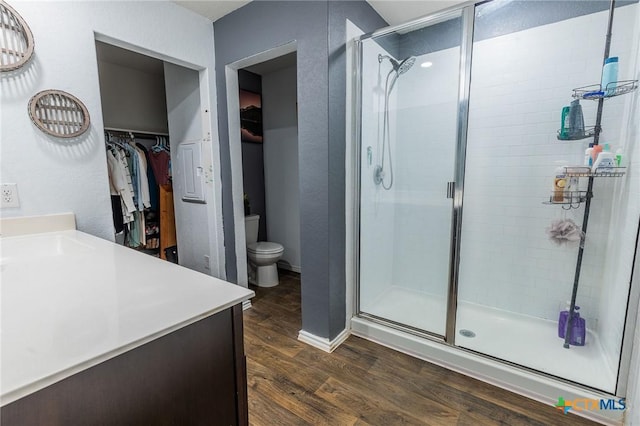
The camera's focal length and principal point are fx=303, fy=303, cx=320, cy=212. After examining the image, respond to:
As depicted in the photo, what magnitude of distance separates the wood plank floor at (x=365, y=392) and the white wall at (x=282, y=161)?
163cm

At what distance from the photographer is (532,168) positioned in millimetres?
2180

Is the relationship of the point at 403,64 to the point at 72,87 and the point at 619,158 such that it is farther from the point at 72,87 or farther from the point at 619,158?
the point at 72,87

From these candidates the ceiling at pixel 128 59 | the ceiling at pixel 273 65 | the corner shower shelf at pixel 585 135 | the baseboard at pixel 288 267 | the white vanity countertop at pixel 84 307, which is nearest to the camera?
the white vanity countertop at pixel 84 307

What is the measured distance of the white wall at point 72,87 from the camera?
1.51 m

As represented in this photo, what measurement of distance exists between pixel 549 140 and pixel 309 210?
173cm

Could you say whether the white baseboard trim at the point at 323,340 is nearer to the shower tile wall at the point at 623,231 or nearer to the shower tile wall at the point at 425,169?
the shower tile wall at the point at 425,169

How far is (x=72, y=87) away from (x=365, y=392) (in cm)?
232

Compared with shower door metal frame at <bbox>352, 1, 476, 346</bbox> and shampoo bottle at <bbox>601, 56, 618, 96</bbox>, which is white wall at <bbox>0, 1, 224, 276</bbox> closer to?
shower door metal frame at <bbox>352, 1, 476, 346</bbox>

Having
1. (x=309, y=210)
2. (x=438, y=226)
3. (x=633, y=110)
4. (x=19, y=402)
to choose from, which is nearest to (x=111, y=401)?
(x=19, y=402)

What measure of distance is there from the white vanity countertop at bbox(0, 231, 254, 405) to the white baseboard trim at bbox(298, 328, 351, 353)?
131cm

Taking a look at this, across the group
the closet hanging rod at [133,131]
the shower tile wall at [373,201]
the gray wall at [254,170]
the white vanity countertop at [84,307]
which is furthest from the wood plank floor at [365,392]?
the closet hanging rod at [133,131]

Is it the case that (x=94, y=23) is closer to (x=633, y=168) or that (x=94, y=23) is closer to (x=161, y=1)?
(x=161, y=1)

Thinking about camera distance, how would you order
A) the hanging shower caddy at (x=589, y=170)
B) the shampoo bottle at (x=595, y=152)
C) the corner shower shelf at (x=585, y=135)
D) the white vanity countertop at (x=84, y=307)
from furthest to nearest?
the corner shower shelf at (x=585, y=135), the shampoo bottle at (x=595, y=152), the hanging shower caddy at (x=589, y=170), the white vanity countertop at (x=84, y=307)

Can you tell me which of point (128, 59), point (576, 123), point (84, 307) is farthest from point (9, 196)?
point (576, 123)
